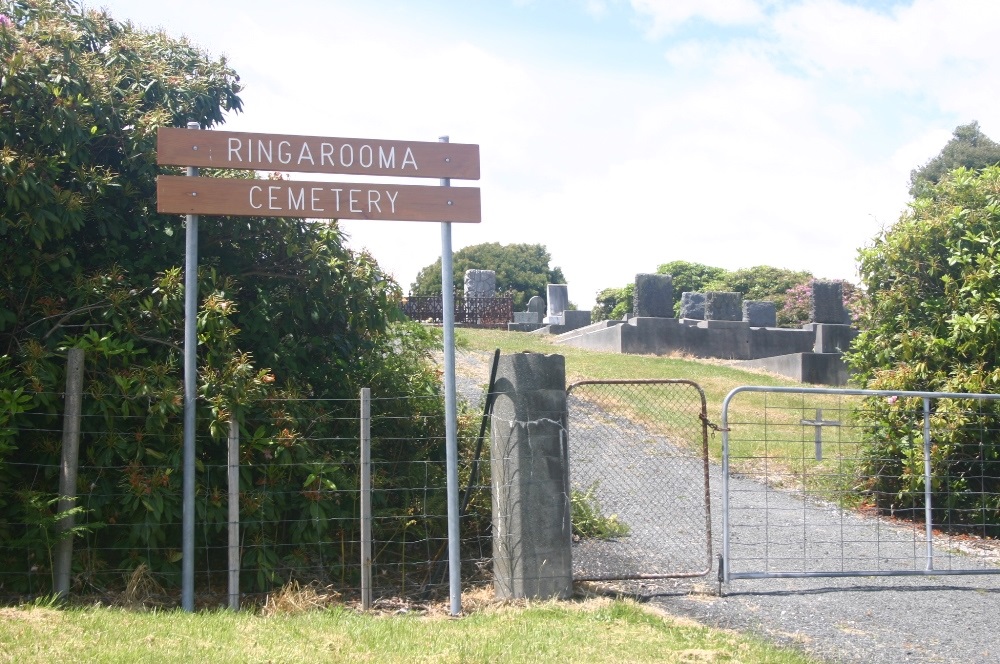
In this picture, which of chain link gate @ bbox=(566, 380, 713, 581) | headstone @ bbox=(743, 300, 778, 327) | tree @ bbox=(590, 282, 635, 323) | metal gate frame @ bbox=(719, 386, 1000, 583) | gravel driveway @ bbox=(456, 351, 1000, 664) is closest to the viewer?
gravel driveway @ bbox=(456, 351, 1000, 664)

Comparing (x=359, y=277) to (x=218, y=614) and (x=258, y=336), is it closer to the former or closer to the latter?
(x=258, y=336)

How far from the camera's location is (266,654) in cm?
521

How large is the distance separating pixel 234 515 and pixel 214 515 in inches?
12.2

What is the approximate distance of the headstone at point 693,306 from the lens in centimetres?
2575

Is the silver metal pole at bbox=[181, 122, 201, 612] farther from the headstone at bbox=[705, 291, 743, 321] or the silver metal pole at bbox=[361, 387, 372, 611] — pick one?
the headstone at bbox=[705, 291, 743, 321]

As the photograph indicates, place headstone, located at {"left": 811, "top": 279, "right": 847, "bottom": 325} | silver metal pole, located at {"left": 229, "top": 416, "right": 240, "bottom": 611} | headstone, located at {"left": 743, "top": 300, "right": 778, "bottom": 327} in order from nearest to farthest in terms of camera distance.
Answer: silver metal pole, located at {"left": 229, "top": 416, "right": 240, "bottom": 611}, headstone, located at {"left": 811, "top": 279, "right": 847, "bottom": 325}, headstone, located at {"left": 743, "top": 300, "right": 778, "bottom": 327}

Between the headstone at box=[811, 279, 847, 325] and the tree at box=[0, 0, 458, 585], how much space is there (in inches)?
623

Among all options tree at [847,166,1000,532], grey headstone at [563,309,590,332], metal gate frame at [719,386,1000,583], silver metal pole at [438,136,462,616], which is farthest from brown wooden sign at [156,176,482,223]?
grey headstone at [563,309,590,332]

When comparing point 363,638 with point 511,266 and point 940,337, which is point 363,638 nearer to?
point 940,337

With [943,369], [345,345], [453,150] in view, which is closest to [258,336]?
[345,345]

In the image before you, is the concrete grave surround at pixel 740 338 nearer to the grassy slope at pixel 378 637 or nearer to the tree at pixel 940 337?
the tree at pixel 940 337

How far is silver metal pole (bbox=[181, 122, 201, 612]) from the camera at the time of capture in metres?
6.55

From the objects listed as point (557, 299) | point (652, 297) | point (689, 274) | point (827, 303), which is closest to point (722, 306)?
point (652, 297)

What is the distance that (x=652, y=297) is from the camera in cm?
2250
